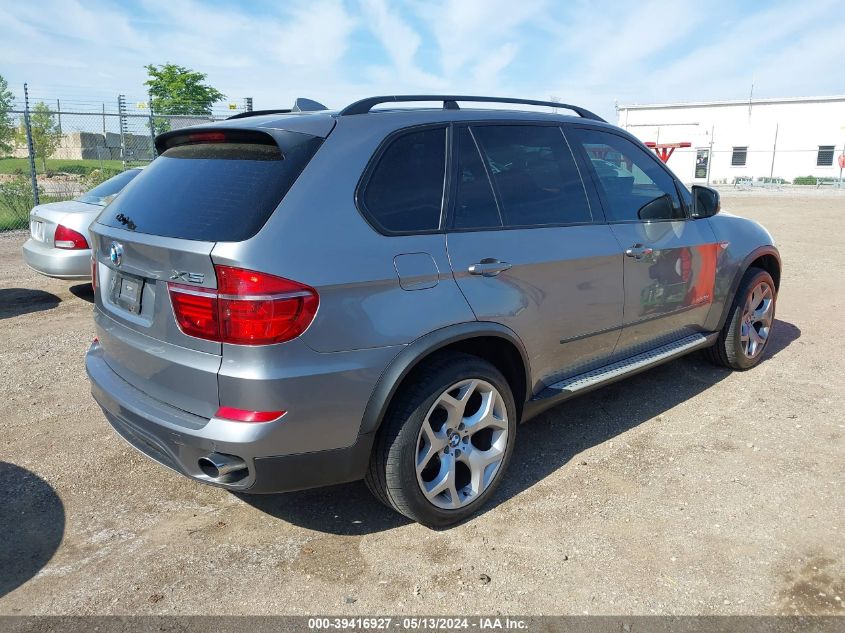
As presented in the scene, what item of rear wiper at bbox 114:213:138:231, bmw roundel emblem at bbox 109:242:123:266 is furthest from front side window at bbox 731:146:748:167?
bmw roundel emblem at bbox 109:242:123:266

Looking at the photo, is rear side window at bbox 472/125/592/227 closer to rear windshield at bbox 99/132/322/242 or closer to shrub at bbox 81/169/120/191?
rear windshield at bbox 99/132/322/242

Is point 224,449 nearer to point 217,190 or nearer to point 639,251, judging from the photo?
point 217,190

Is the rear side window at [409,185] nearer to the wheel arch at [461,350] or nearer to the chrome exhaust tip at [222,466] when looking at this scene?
the wheel arch at [461,350]

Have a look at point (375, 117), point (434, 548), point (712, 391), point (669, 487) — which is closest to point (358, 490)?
point (434, 548)

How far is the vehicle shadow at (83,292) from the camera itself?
738 centimetres

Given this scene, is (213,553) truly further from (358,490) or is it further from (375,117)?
(375,117)

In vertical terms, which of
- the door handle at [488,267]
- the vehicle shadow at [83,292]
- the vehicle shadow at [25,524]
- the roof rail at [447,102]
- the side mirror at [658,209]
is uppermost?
the roof rail at [447,102]

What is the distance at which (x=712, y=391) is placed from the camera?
15.3 ft

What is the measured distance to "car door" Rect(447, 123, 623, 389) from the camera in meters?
2.96

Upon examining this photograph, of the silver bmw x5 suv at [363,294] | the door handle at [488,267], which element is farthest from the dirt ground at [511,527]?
the door handle at [488,267]

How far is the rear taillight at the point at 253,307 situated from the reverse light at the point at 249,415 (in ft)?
0.84

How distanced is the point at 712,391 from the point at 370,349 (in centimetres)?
312

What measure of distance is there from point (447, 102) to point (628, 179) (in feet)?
4.38

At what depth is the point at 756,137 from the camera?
4209 cm
